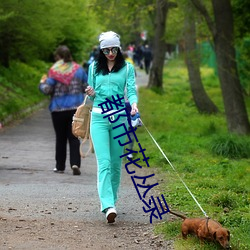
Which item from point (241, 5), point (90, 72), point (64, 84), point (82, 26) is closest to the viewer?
point (90, 72)

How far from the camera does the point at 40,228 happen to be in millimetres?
7234

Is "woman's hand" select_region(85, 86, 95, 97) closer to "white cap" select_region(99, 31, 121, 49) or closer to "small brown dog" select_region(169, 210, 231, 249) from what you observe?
"white cap" select_region(99, 31, 121, 49)

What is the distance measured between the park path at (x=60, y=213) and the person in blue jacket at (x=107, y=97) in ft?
1.15

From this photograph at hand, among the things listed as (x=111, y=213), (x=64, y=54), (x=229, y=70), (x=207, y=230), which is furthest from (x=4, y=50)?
(x=207, y=230)

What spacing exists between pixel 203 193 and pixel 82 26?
22.9 m

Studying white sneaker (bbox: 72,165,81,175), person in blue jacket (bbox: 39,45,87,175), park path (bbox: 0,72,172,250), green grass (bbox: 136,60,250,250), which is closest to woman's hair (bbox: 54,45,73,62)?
person in blue jacket (bbox: 39,45,87,175)

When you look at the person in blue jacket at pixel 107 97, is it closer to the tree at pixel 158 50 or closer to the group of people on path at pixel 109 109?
the group of people on path at pixel 109 109

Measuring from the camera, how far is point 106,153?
7.53 m

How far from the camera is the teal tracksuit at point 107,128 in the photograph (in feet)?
24.5

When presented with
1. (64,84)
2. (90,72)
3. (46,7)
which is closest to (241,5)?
(46,7)

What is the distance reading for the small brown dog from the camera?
6.01 metres

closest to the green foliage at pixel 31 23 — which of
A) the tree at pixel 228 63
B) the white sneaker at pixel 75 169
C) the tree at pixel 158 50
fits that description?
the tree at pixel 228 63

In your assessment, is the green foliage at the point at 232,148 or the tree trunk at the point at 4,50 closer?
the green foliage at the point at 232,148

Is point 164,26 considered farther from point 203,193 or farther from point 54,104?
point 203,193
